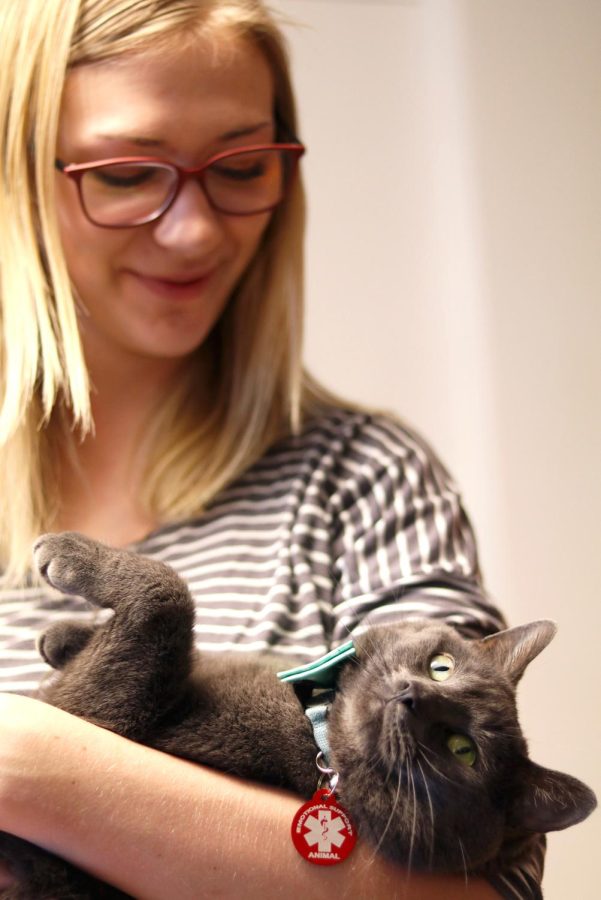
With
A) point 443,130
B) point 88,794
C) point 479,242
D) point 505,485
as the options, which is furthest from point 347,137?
point 88,794

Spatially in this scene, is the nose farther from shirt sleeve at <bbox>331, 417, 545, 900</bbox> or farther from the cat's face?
the cat's face

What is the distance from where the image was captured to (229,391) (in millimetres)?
1452

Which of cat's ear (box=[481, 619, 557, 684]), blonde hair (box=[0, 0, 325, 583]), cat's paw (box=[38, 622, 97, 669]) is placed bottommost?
cat's ear (box=[481, 619, 557, 684])

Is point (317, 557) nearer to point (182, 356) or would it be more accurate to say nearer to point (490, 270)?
point (182, 356)

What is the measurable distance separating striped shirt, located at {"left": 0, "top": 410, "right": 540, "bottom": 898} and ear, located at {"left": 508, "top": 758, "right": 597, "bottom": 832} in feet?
0.71

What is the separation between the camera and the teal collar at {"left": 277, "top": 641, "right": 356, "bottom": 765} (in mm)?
920

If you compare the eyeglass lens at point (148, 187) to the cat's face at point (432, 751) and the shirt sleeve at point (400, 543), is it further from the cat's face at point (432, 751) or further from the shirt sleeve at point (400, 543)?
the cat's face at point (432, 751)

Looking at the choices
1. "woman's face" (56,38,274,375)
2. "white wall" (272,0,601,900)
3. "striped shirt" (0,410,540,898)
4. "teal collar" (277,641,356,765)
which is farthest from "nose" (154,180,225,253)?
"white wall" (272,0,601,900)

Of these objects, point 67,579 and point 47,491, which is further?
point 47,491

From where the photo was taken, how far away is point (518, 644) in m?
1.03

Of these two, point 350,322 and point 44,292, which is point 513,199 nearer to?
point 350,322

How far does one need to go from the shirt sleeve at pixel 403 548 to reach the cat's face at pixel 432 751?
0.32 feet

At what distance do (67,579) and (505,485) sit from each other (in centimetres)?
133

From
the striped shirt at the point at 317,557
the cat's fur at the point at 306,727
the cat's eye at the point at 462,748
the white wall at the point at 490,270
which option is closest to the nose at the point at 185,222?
the striped shirt at the point at 317,557
